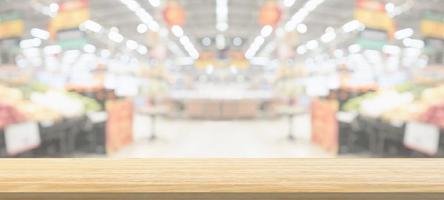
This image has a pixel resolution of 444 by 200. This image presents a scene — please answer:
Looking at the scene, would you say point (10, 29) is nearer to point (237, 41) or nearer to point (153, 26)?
point (153, 26)

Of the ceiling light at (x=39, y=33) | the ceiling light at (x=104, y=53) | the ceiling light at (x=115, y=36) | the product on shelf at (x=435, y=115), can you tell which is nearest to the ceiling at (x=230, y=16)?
the ceiling light at (x=115, y=36)

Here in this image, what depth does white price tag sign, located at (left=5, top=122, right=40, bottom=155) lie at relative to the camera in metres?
3.94

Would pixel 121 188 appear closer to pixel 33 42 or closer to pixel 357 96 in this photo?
pixel 357 96

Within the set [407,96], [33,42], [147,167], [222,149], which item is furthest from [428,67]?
[33,42]

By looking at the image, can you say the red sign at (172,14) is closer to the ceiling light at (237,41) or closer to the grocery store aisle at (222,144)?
the grocery store aisle at (222,144)

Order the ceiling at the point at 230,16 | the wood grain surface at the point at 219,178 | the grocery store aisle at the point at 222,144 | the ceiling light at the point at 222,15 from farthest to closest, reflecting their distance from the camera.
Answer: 1. the ceiling light at the point at 222,15
2. the ceiling at the point at 230,16
3. the grocery store aisle at the point at 222,144
4. the wood grain surface at the point at 219,178

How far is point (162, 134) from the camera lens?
973cm

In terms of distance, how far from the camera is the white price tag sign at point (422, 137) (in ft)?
12.8

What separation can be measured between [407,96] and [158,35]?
10.0 metres

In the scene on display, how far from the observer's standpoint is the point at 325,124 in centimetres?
738

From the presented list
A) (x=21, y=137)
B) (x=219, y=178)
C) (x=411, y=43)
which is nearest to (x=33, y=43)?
(x=411, y=43)

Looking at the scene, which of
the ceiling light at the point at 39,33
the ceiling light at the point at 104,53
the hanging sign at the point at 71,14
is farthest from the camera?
the ceiling light at the point at 104,53

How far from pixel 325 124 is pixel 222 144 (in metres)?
1.87

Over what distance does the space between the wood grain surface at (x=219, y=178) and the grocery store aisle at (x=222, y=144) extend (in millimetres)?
4836
